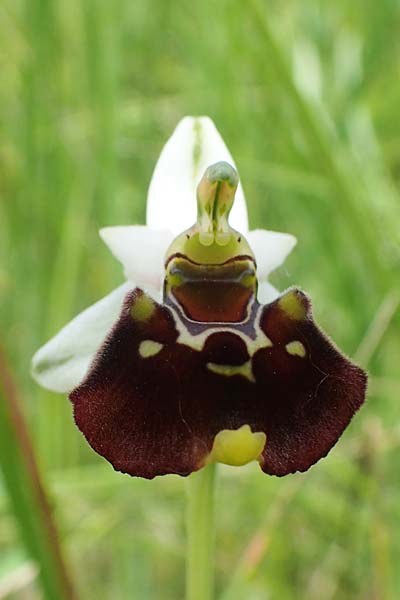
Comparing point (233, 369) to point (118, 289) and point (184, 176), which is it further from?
point (184, 176)

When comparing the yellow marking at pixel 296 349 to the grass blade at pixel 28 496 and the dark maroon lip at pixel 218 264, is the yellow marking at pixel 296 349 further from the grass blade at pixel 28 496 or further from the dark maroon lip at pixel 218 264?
the grass blade at pixel 28 496

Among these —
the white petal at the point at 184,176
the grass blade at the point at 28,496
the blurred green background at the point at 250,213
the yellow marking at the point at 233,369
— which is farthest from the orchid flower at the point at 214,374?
the blurred green background at the point at 250,213

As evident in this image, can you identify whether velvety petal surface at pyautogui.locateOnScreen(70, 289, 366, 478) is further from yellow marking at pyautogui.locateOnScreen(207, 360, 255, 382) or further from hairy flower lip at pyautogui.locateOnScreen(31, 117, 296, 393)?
hairy flower lip at pyautogui.locateOnScreen(31, 117, 296, 393)

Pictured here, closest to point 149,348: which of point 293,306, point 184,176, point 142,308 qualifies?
point 142,308

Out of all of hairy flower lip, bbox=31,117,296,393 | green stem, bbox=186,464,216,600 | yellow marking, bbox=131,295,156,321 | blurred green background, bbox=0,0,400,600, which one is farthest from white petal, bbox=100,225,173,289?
blurred green background, bbox=0,0,400,600

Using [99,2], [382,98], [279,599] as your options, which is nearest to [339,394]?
[279,599]
